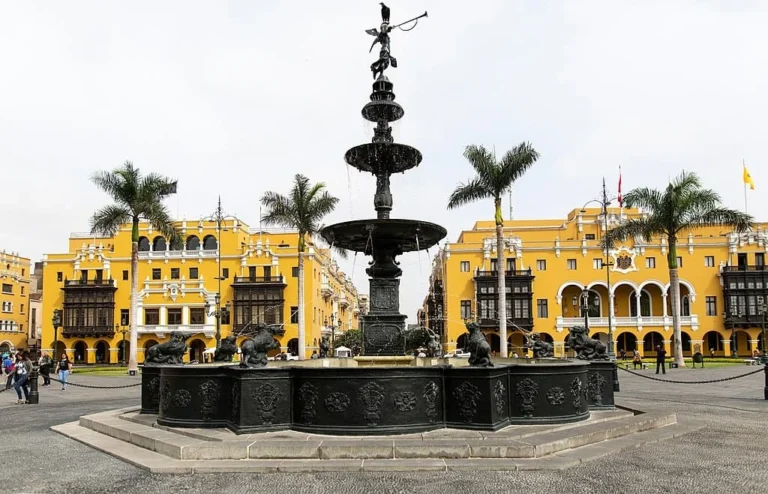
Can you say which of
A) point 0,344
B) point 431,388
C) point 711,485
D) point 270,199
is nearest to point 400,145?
point 431,388

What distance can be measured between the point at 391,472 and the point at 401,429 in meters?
1.29

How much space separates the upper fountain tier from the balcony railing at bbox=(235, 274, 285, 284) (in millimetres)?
50399

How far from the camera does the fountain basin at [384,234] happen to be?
11.1 meters

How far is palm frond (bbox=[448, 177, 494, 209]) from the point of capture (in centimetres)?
3250

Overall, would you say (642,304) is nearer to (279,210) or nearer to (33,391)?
(279,210)

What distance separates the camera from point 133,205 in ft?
115

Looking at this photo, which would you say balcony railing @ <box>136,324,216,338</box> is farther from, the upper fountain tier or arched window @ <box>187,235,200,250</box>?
the upper fountain tier

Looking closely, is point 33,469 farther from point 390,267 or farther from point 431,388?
point 390,267

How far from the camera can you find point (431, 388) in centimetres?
898

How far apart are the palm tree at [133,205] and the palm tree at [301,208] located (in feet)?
19.0

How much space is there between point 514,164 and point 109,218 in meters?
22.5

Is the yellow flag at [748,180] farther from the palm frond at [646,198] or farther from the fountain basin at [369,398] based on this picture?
the fountain basin at [369,398]

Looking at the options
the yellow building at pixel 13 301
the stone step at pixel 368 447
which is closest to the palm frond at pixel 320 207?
the stone step at pixel 368 447

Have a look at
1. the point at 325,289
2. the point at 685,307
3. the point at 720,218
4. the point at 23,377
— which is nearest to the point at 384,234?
the point at 23,377
